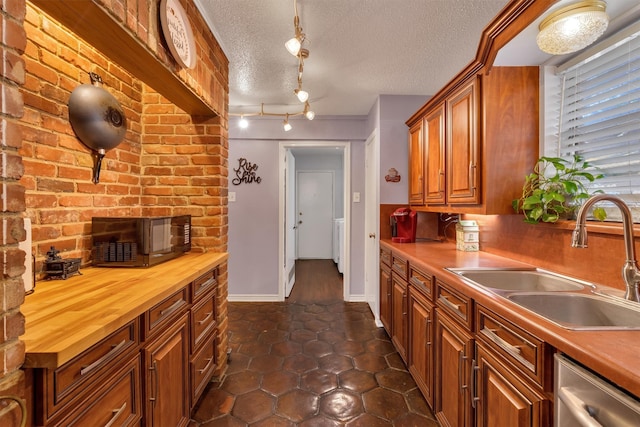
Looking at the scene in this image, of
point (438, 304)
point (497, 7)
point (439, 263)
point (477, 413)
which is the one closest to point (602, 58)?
point (497, 7)

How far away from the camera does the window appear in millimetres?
1259

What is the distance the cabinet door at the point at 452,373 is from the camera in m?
1.27

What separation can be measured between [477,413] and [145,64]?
82.6 inches

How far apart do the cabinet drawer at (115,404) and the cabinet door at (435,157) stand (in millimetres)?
2116

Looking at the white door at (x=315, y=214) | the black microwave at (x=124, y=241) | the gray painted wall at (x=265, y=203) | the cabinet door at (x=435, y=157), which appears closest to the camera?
the black microwave at (x=124, y=241)

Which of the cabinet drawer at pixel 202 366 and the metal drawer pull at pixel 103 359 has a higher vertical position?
the metal drawer pull at pixel 103 359

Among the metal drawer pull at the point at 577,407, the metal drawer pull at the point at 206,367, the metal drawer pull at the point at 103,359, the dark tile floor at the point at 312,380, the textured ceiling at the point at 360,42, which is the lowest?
the dark tile floor at the point at 312,380

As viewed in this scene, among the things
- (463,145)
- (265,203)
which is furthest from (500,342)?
(265,203)

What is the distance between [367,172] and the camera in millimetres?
3473

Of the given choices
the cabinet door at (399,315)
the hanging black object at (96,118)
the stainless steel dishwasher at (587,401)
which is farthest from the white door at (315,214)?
the stainless steel dishwasher at (587,401)

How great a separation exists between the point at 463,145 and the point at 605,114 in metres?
0.68

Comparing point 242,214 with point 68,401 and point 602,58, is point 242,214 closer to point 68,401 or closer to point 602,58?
point 68,401

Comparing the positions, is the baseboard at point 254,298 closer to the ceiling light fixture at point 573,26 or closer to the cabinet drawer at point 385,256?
the cabinet drawer at point 385,256

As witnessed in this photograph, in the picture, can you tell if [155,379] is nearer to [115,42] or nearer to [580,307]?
[115,42]
